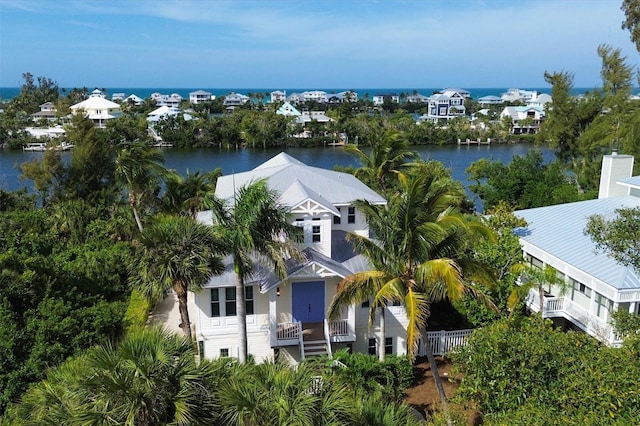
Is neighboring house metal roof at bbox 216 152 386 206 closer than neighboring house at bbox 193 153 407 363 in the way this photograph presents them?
No

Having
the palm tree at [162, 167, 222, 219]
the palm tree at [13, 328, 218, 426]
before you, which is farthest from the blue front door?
the palm tree at [162, 167, 222, 219]

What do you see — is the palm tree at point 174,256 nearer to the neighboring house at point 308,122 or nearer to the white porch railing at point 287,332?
the white porch railing at point 287,332

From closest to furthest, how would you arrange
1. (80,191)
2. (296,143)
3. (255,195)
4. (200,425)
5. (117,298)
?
(200,425) < (255,195) < (117,298) < (80,191) < (296,143)

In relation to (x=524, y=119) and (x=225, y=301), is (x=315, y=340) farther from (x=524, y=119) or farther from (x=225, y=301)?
(x=524, y=119)

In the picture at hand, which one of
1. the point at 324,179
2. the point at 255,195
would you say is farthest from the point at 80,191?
the point at 255,195

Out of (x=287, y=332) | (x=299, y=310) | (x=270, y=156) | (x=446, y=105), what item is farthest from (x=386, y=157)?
(x=446, y=105)

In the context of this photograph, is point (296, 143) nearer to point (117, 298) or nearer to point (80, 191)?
point (80, 191)

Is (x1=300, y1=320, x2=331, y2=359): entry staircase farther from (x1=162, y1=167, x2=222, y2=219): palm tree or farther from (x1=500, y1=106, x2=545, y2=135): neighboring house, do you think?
(x1=500, y1=106, x2=545, y2=135): neighboring house

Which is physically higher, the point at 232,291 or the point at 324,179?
the point at 324,179
